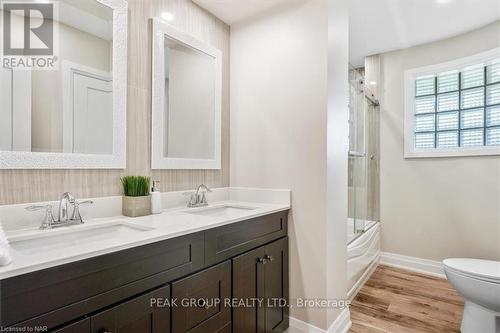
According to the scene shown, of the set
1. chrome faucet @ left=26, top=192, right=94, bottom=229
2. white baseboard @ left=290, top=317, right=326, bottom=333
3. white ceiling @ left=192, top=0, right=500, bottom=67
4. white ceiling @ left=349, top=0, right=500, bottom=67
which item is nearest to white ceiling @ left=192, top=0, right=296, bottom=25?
white ceiling @ left=192, top=0, right=500, bottom=67

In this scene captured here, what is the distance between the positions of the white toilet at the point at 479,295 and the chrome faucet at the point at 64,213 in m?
2.39

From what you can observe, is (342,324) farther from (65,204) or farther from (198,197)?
(65,204)

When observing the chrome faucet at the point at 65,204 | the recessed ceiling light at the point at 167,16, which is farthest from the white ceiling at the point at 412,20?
the chrome faucet at the point at 65,204

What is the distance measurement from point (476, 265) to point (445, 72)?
6.67 ft

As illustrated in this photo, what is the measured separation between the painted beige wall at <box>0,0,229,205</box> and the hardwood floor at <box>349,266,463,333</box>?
5.05 ft

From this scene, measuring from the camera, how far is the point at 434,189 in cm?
290

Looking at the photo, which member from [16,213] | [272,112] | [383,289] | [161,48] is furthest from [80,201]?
[383,289]

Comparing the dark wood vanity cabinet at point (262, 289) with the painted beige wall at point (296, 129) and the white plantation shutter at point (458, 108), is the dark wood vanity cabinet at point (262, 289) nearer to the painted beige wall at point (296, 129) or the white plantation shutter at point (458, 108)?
the painted beige wall at point (296, 129)

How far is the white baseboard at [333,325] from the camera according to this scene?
1757 mm

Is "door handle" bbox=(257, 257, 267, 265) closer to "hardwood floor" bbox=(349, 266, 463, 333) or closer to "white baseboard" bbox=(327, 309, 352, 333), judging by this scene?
"white baseboard" bbox=(327, 309, 352, 333)

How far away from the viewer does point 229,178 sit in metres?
2.23

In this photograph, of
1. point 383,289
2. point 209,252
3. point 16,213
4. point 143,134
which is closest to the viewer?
point 16,213

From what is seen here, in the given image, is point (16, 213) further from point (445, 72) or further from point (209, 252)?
point (445, 72)

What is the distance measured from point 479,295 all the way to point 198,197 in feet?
6.48
